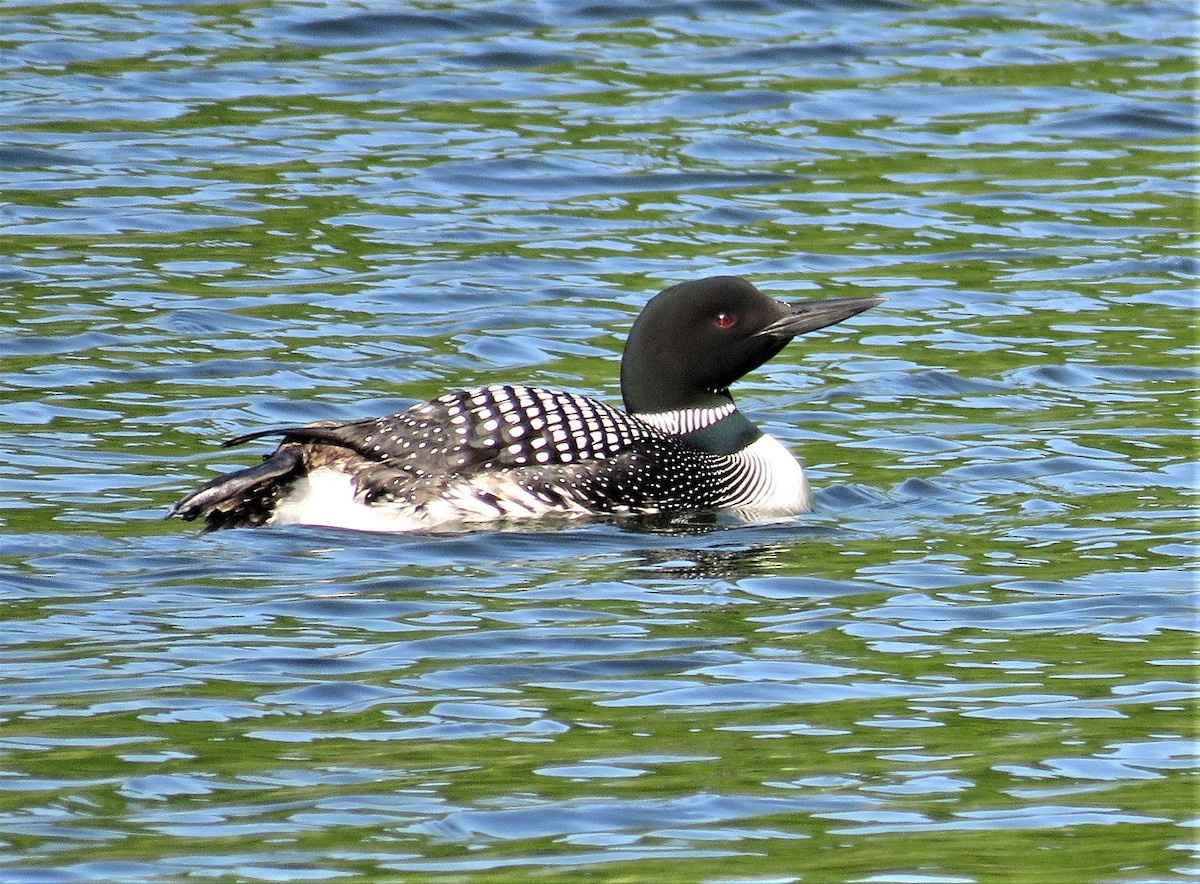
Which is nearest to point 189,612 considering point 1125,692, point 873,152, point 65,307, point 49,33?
point 1125,692

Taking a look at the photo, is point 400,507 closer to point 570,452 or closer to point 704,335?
point 570,452

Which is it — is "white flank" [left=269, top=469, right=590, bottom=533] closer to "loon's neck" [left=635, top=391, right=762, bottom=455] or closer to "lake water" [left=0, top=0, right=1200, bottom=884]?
"lake water" [left=0, top=0, right=1200, bottom=884]

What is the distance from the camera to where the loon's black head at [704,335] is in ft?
24.2

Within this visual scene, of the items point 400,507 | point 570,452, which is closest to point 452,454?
point 400,507

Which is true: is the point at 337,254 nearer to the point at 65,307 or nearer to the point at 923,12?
the point at 65,307

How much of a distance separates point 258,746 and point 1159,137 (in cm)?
859

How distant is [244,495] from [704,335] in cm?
152

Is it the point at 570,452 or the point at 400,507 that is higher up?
the point at 570,452

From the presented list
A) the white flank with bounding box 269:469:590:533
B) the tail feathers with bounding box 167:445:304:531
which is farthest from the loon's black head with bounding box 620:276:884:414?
the tail feathers with bounding box 167:445:304:531

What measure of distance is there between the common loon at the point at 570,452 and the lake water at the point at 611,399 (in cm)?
16

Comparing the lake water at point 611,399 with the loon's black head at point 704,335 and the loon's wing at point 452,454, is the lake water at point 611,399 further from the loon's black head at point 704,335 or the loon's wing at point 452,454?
the loon's black head at point 704,335

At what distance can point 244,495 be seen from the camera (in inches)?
268

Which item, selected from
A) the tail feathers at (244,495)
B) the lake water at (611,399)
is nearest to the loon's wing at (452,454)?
the tail feathers at (244,495)

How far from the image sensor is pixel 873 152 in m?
11.7
